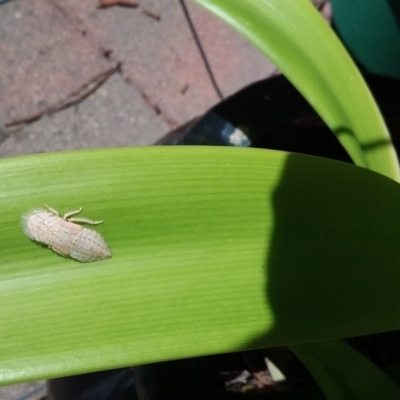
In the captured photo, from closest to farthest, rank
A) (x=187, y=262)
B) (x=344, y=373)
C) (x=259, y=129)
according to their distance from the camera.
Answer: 1. (x=187, y=262)
2. (x=344, y=373)
3. (x=259, y=129)

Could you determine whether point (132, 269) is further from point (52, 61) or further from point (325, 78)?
point (52, 61)

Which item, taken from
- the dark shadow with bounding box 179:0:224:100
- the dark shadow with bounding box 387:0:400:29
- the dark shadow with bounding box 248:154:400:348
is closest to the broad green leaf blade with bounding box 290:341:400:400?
the dark shadow with bounding box 248:154:400:348

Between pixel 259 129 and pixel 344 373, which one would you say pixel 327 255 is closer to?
pixel 344 373

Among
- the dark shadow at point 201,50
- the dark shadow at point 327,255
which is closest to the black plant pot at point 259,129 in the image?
the dark shadow at point 327,255

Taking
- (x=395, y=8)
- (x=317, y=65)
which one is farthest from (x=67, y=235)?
(x=395, y=8)

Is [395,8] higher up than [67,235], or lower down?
higher up

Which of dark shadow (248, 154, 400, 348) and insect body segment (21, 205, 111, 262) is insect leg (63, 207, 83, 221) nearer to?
insect body segment (21, 205, 111, 262)
